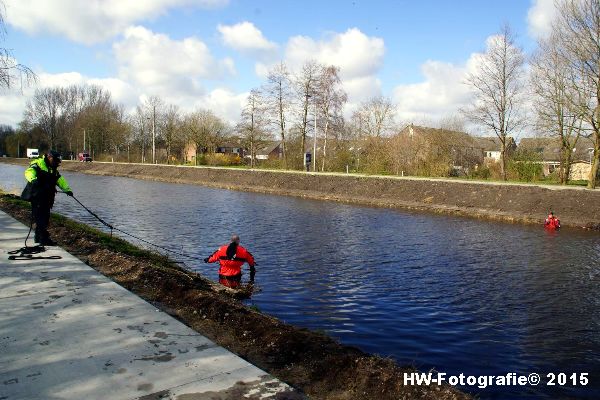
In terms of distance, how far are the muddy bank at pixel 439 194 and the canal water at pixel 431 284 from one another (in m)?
2.80

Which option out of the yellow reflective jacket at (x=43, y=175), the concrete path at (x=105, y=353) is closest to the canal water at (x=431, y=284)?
the concrete path at (x=105, y=353)

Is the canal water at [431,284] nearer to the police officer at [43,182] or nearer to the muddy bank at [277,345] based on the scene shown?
the muddy bank at [277,345]

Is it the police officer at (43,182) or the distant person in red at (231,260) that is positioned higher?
the police officer at (43,182)

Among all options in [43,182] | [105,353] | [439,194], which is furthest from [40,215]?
[439,194]

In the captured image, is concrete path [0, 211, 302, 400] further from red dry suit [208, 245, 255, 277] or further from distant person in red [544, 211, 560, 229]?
distant person in red [544, 211, 560, 229]

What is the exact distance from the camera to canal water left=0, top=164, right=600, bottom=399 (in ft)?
25.6

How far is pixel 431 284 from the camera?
12094 millimetres

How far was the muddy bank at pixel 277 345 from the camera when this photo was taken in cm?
492

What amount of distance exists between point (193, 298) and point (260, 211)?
19240mm

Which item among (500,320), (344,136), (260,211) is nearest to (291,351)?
(500,320)

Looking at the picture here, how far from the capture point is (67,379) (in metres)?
4.71

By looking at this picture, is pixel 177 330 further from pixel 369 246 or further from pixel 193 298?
pixel 369 246

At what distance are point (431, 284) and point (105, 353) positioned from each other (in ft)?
28.5

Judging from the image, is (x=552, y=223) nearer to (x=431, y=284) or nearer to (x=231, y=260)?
(x=431, y=284)
